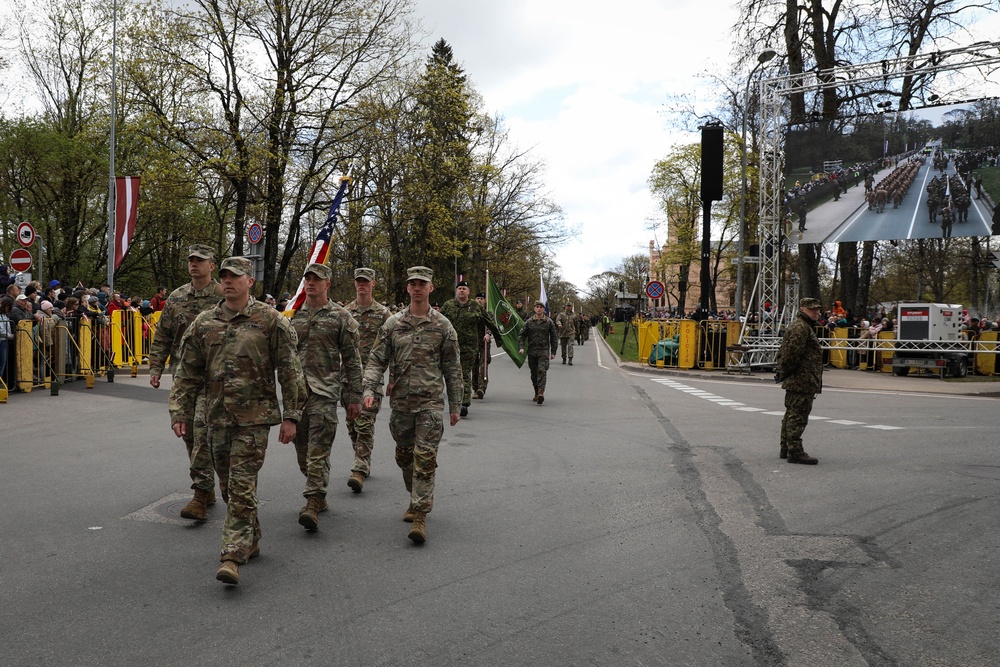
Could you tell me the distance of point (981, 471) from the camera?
25.9 ft

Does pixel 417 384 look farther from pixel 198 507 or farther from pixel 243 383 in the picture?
pixel 198 507

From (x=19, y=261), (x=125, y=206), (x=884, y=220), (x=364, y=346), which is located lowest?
(x=364, y=346)

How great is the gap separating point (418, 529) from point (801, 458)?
15.9 feet

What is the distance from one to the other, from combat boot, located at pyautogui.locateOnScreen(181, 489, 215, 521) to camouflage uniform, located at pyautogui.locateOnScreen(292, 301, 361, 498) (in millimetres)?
739

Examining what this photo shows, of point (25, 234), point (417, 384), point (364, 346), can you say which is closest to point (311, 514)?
point (417, 384)

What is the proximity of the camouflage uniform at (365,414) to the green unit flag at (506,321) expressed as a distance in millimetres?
5963

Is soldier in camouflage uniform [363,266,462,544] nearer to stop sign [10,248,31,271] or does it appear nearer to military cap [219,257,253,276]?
military cap [219,257,253,276]

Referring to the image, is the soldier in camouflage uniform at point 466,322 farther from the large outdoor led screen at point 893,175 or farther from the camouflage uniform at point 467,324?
the large outdoor led screen at point 893,175

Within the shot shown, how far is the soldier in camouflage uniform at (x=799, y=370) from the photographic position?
850 centimetres

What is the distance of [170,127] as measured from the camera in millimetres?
24500

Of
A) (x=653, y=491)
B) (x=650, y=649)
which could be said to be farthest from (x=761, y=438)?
(x=650, y=649)

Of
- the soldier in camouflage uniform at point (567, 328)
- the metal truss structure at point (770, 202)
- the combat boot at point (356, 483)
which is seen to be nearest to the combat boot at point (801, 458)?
the combat boot at point (356, 483)

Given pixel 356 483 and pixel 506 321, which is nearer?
pixel 356 483

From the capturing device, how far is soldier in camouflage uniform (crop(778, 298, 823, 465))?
8500mm
